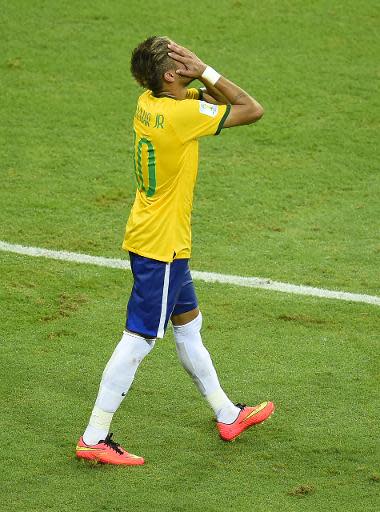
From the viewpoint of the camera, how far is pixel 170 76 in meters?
5.67

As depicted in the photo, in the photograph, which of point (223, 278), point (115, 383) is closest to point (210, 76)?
point (115, 383)

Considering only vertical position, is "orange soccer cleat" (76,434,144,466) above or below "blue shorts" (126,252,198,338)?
below

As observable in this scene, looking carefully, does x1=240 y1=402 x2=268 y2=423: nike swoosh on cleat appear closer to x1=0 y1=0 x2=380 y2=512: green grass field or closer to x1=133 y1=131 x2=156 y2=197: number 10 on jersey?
x1=0 y1=0 x2=380 y2=512: green grass field

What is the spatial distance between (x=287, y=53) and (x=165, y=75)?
21.7 ft

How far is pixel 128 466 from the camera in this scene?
586 cm

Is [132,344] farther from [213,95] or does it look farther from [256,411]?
[213,95]

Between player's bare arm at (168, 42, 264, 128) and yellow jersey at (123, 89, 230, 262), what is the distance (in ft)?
0.20

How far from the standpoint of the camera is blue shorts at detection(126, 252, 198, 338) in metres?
5.85

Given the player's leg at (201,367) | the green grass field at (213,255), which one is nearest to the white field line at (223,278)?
the green grass field at (213,255)

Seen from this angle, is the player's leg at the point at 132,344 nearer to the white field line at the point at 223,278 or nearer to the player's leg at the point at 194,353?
the player's leg at the point at 194,353

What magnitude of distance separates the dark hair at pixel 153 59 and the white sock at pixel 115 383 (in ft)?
4.21

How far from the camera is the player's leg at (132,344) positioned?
5.85 m

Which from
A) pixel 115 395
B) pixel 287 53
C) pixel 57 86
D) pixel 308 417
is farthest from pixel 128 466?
pixel 287 53

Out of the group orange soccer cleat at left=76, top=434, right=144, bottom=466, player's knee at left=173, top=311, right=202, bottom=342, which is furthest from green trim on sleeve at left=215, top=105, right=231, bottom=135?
orange soccer cleat at left=76, top=434, right=144, bottom=466
